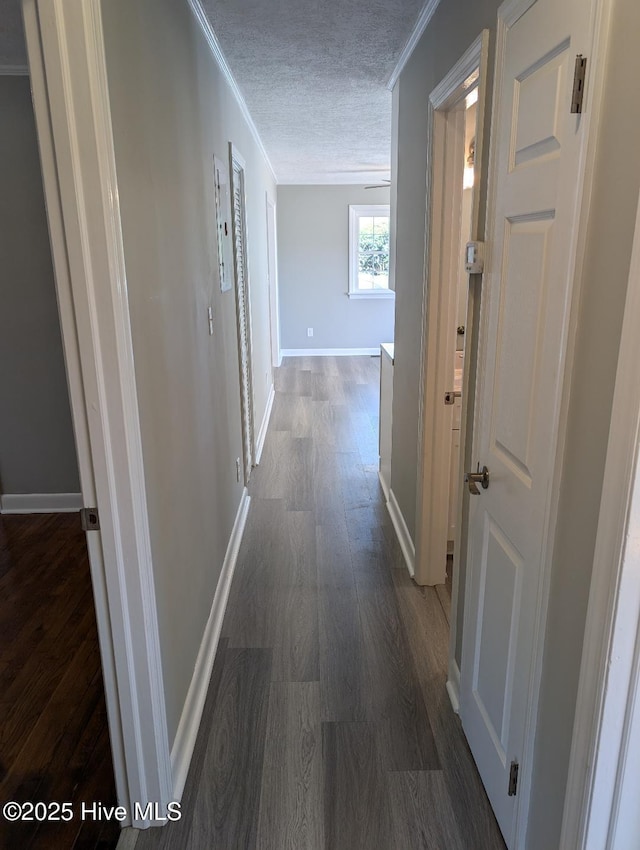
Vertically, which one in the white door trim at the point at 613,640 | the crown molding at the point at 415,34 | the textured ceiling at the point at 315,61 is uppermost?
the textured ceiling at the point at 315,61

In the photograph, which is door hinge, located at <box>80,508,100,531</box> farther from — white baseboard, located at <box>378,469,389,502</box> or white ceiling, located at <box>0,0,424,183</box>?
white baseboard, located at <box>378,469,389,502</box>

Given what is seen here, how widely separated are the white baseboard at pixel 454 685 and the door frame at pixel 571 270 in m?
0.55

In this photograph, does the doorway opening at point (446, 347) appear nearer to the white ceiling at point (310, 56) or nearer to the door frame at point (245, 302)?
the white ceiling at point (310, 56)

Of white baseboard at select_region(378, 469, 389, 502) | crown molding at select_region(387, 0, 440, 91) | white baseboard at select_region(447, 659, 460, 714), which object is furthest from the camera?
white baseboard at select_region(378, 469, 389, 502)

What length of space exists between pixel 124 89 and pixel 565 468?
1298 mm

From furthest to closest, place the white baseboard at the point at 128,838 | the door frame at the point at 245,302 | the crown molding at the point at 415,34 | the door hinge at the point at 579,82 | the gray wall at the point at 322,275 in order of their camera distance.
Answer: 1. the gray wall at the point at 322,275
2. the door frame at the point at 245,302
3. the crown molding at the point at 415,34
4. the white baseboard at the point at 128,838
5. the door hinge at the point at 579,82

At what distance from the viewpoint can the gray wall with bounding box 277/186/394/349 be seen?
27.5 feet

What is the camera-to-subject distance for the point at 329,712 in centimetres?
202

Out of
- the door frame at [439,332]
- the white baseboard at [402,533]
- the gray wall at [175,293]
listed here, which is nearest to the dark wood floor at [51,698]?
the gray wall at [175,293]

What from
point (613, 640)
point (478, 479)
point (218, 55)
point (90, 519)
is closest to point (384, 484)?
point (478, 479)

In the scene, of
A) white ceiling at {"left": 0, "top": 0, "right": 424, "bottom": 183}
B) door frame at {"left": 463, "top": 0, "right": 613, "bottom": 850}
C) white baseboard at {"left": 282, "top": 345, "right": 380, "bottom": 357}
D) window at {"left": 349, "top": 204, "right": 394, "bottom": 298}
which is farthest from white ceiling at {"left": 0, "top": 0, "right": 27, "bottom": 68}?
white baseboard at {"left": 282, "top": 345, "right": 380, "bottom": 357}

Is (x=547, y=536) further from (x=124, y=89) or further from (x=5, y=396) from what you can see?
(x=5, y=396)

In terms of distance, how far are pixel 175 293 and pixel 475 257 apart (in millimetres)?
924

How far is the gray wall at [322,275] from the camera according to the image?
8383mm
